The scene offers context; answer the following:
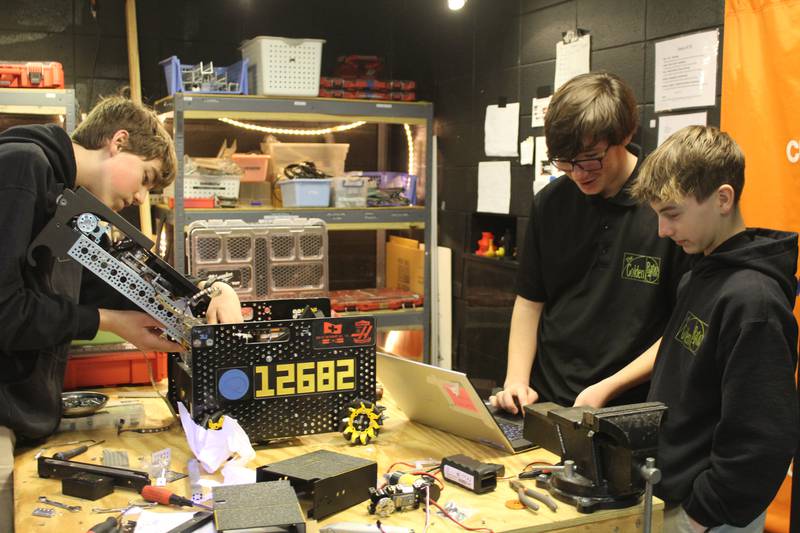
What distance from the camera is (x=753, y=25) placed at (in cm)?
285

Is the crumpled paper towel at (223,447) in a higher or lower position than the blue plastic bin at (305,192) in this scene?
→ lower

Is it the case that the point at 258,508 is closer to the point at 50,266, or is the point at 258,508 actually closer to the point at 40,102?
the point at 50,266

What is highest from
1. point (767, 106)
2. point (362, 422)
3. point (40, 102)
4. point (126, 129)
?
point (40, 102)

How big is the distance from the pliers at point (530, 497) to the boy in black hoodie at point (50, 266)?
0.85 meters

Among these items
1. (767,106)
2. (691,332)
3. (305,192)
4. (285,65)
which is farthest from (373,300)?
(691,332)

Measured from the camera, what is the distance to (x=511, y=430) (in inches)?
75.3

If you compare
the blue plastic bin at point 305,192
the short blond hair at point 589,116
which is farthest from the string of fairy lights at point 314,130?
the short blond hair at point 589,116

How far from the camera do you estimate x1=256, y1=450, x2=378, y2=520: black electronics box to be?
57.9 inches

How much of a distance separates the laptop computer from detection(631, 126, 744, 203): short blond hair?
60cm

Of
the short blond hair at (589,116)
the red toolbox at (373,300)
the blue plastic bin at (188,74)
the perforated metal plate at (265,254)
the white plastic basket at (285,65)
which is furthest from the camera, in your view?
the red toolbox at (373,300)

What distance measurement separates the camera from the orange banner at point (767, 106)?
276cm

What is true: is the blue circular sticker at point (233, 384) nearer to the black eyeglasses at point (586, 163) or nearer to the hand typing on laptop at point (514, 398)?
the hand typing on laptop at point (514, 398)

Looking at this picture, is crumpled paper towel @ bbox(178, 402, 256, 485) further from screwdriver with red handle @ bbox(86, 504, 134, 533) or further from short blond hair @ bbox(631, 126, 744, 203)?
short blond hair @ bbox(631, 126, 744, 203)

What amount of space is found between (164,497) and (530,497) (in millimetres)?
698
